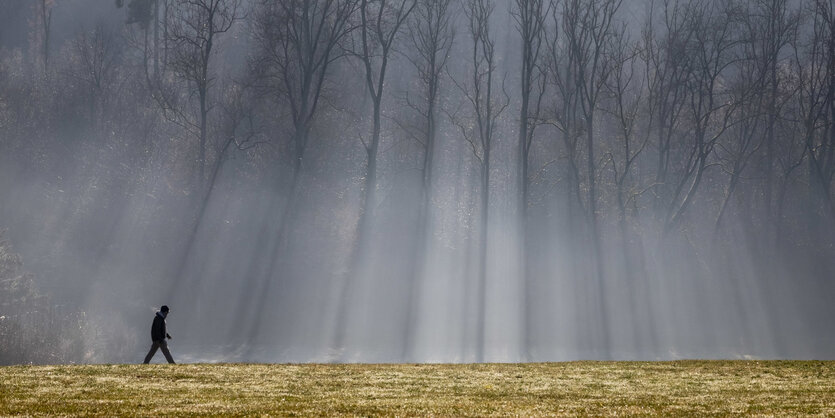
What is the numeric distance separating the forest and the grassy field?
16110mm

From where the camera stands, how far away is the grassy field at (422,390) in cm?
1581

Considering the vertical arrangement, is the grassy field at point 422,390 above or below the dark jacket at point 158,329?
below

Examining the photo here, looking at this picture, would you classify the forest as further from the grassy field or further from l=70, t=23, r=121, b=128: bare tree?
the grassy field

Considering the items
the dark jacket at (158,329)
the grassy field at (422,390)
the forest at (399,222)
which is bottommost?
the grassy field at (422,390)

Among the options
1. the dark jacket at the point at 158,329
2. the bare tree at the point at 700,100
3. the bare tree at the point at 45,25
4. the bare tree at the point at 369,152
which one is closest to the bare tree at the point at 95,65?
the bare tree at the point at 45,25

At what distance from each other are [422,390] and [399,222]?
3941 centimetres

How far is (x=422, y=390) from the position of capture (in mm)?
19141

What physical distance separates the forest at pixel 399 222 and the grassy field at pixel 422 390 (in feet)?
52.9

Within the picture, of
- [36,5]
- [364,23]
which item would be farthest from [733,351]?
[36,5]

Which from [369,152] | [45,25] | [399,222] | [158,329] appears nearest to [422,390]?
[158,329]

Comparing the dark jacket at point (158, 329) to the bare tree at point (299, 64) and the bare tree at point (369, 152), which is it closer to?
the bare tree at point (369, 152)

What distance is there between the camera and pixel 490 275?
54719mm

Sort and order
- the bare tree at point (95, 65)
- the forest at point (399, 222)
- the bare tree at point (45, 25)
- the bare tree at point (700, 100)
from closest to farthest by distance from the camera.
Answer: the forest at point (399, 222) → the bare tree at point (700, 100) → the bare tree at point (95, 65) → the bare tree at point (45, 25)

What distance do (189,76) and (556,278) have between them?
27138 mm
